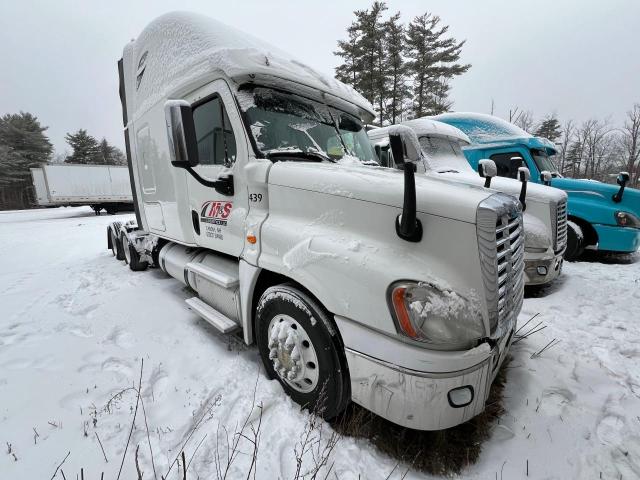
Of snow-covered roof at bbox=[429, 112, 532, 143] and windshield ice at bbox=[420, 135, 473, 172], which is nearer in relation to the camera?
windshield ice at bbox=[420, 135, 473, 172]

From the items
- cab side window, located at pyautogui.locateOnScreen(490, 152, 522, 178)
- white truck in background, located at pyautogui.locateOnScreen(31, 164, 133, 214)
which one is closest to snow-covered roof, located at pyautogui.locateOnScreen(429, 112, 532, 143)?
cab side window, located at pyautogui.locateOnScreen(490, 152, 522, 178)

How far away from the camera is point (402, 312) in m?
1.57

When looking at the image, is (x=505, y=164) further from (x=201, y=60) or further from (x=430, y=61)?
(x=430, y=61)

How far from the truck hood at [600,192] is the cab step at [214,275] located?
22.6 ft

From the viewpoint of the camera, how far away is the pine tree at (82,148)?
43.5 metres

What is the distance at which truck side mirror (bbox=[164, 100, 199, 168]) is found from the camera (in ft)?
7.48

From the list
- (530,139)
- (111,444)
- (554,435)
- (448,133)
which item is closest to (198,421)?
(111,444)

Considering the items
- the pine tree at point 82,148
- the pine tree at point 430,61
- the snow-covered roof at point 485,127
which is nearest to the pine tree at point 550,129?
the pine tree at point 430,61

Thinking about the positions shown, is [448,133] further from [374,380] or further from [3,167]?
[3,167]

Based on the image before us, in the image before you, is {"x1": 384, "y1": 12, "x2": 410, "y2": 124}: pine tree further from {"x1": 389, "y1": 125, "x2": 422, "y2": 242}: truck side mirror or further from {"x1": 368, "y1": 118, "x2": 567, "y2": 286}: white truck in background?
{"x1": 389, "y1": 125, "x2": 422, "y2": 242}: truck side mirror

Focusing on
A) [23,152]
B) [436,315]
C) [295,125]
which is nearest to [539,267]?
[436,315]

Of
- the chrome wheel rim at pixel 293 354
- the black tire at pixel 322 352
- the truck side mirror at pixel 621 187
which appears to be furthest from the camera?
the truck side mirror at pixel 621 187

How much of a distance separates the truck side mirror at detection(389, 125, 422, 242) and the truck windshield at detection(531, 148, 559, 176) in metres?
6.74

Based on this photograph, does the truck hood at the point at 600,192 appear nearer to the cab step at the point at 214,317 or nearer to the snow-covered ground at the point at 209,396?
the snow-covered ground at the point at 209,396
